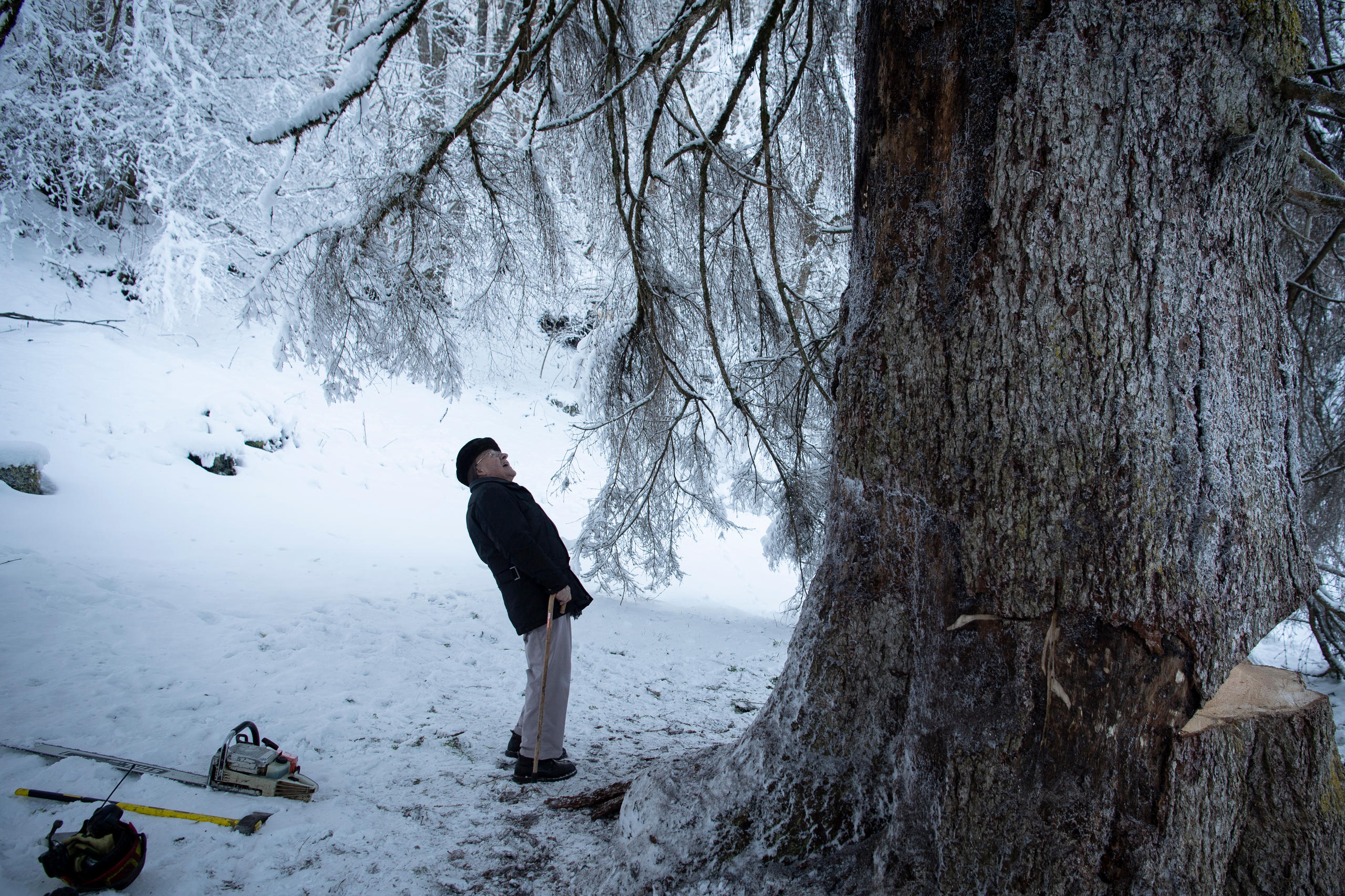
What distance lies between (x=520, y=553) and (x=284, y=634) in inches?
82.7

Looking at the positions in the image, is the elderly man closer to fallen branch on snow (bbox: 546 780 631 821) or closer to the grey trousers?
the grey trousers

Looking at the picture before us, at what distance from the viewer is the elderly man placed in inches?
92.4

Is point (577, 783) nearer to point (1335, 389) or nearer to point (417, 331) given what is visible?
point (417, 331)

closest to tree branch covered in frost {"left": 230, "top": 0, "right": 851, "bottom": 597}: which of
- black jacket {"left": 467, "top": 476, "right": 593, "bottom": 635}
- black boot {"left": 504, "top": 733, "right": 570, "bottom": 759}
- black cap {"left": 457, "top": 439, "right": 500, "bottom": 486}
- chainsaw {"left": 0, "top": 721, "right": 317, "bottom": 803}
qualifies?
black cap {"left": 457, "top": 439, "right": 500, "bottom": 486}

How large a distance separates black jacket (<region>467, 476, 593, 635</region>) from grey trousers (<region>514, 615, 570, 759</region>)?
0.07m

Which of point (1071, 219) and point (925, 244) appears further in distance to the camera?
point (925, 244)

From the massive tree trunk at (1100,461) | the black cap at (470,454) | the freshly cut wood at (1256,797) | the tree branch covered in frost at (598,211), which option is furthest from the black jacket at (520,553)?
the freshly cut wood at (1256,797)

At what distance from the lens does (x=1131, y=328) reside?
1071 millimetres

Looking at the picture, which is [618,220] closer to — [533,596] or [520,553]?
[520,553]

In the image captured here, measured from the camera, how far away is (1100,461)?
106 centimetres

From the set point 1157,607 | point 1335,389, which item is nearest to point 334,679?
point 1157,607

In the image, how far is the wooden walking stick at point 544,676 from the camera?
89.7 inches

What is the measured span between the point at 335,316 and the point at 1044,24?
7.92ft

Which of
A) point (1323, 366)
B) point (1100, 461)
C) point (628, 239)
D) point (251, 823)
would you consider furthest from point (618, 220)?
point (1323, 366)
